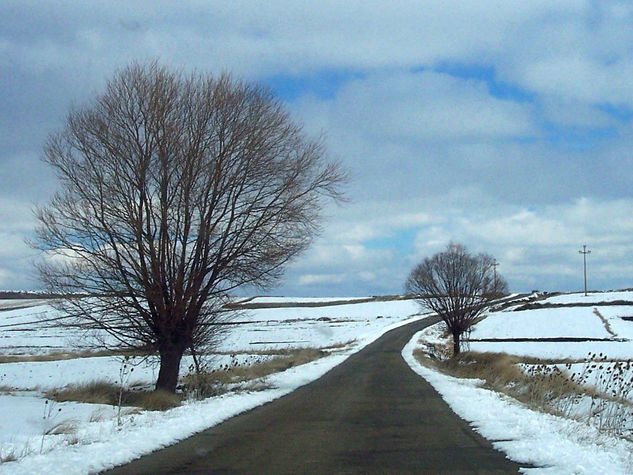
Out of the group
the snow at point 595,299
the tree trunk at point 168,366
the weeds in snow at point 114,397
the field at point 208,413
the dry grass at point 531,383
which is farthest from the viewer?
the snow at point 595,299

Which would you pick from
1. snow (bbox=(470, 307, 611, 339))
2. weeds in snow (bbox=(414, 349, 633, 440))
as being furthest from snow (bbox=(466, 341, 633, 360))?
weeds in snow (bbox=(414, 349, 633, 440))

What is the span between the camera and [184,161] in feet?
65.0

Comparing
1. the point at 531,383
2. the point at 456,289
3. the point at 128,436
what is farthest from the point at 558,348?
the point at 128,436

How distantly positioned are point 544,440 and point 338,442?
3092mm

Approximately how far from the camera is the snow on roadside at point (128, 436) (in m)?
8.82

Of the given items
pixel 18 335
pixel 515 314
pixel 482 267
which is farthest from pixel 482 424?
pixel 515 314

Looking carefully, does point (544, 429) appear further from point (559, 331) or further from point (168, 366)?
point (559, 331)

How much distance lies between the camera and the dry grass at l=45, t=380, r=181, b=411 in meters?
17.1

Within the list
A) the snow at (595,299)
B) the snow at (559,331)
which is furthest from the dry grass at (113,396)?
the snow at (595,299)

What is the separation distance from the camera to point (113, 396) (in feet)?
65.8

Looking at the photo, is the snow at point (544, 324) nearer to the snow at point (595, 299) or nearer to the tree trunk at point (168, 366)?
the snow at point (595, 299)

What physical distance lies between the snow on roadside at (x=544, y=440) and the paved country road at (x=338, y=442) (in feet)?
1.07

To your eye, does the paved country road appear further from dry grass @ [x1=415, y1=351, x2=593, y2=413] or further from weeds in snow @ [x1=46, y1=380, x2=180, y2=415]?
weeds in snow @ [x1=46, y1=380, x2=180, y2=415]

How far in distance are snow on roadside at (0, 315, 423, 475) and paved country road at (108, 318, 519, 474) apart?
1.04 ft
